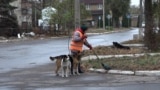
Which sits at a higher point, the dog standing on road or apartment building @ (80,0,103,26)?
apartment building @ (80,0,103,26)

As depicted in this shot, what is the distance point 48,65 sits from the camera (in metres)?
19.7

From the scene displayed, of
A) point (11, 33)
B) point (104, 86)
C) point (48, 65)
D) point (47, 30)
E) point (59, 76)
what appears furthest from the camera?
point (47, 30)

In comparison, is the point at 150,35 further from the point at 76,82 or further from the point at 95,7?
the point at 95,7

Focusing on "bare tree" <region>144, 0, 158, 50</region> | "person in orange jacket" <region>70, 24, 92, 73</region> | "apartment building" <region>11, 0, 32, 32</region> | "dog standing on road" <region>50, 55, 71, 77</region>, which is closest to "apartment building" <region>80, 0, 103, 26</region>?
"apartment building" <region>11, 0, 32, 32</region>

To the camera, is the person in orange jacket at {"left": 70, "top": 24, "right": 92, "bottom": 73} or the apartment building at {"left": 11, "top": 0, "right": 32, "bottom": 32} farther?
the apartment building at {"left": 11, "top": 0, "right": 32, "bottom": 32}

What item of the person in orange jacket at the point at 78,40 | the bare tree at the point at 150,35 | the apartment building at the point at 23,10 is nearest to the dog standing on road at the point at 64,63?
the person in orange jacket at the point at 78,40

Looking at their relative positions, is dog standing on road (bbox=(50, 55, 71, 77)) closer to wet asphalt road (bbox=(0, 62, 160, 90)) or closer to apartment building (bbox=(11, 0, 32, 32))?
wet asphalt road (bbox=(0, 62, 160, 90))

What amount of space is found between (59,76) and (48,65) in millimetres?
4399

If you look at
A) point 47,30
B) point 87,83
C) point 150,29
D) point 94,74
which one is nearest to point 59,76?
point 94,74

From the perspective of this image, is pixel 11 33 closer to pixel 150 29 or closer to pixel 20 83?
pixel 150 29

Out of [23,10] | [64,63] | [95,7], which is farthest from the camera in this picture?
[95,7]

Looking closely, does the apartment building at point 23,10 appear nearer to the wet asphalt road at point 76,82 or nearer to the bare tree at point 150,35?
the bare tree at point 150,35

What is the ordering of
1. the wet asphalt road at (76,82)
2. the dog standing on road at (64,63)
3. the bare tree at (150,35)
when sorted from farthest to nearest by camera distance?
the bare tree at (150,35) < the dog standing on road at (64,63) < the wet asphalt road at (76,82)

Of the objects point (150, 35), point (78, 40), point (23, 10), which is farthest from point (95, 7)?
point (78, 40)
